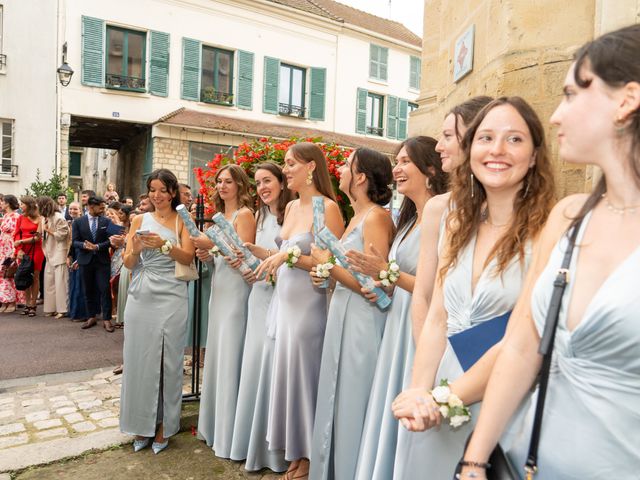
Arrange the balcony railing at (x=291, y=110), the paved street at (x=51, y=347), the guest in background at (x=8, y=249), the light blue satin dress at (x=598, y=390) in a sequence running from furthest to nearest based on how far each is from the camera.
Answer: the balcony railing at (x=291, y=110) < the guest in background at (x=8, y=249) < the paved street at (x=51, y=347) < the light blue satin dress at (x=598, y=390)

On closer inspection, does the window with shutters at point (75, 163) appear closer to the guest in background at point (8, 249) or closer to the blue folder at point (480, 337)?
the guest in background at point (8, 249)

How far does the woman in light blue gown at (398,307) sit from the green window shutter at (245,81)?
52.0 ft

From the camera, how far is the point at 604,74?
1234 millimetres

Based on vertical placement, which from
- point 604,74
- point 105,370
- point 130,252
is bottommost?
point 105,370

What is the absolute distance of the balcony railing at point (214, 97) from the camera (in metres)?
17.2

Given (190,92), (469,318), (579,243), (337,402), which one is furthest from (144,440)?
(190,92)

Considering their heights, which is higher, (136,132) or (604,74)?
(136,132)

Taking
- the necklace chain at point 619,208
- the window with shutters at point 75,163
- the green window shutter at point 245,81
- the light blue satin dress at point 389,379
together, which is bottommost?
the light blue satin dress at point 389,379

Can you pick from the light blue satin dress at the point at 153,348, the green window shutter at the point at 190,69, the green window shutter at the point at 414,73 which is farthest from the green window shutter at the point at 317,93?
the light blue satin dress at the point at 153,348

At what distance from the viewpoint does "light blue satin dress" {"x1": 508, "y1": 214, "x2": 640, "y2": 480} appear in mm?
1165

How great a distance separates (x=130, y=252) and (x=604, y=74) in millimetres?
3470

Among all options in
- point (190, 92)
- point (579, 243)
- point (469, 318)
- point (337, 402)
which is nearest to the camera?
point (579, 243)

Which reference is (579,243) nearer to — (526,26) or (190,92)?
(526,26)

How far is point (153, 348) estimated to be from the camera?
381 centimetres
